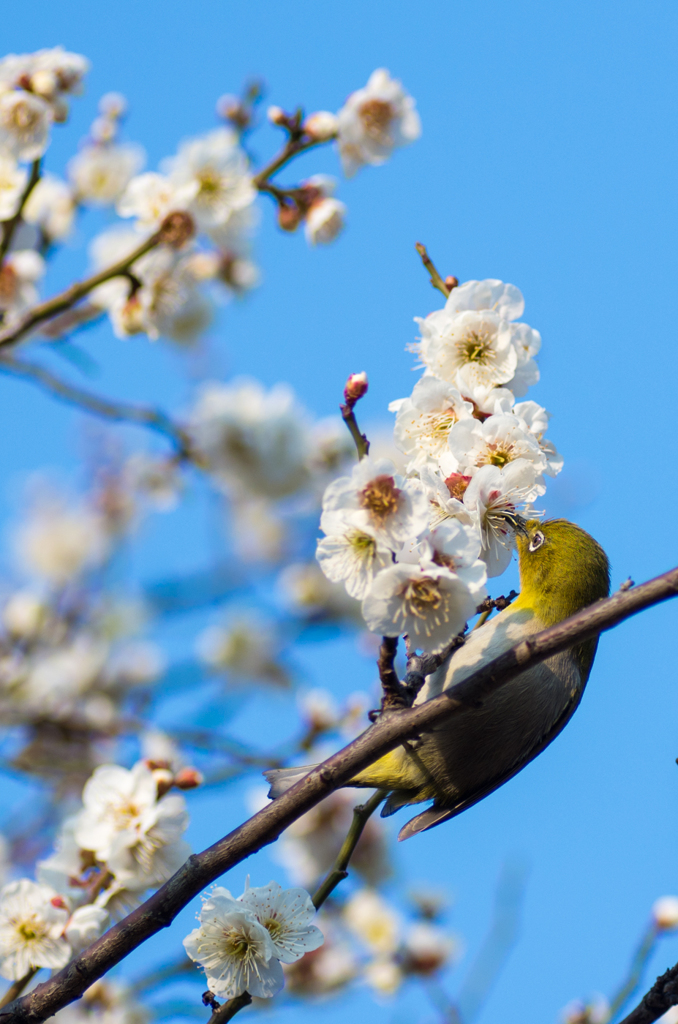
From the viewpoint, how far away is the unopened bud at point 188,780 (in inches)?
100

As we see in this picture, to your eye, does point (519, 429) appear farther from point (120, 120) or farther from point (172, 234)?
point (120, 120)

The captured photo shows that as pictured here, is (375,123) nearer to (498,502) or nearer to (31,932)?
(498,502)

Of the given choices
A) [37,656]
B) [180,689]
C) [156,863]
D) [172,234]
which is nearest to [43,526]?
[37,656]

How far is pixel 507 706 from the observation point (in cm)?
238

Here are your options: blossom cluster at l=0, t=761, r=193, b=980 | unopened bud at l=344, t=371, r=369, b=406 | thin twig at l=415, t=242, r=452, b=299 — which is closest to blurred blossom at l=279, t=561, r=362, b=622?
blossom cluster at l=0, t=761, r=193, b=980

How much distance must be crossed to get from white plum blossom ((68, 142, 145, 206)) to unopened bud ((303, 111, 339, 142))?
1.83m

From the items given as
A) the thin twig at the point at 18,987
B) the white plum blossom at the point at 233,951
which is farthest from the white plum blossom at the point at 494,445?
the thin twig at the point at 18,987

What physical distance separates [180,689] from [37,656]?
1.41 metres

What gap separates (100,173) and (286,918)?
4.40m

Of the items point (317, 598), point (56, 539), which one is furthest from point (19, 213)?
point (56, 539)

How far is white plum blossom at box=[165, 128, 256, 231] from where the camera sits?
3.81 m

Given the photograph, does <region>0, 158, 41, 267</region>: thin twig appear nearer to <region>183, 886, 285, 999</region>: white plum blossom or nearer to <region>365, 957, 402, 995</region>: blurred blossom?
<region>183, 886, 285, 999</region>: white plum blossom

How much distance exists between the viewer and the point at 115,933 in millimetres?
1536

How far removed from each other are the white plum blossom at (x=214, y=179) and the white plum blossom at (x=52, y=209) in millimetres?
993
